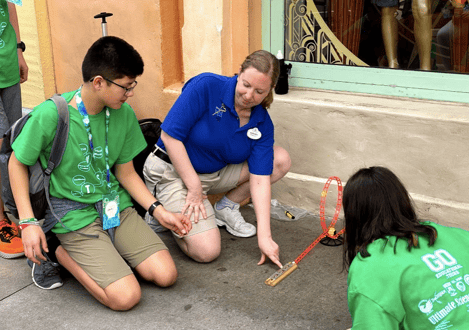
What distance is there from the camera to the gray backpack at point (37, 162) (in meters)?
2.80

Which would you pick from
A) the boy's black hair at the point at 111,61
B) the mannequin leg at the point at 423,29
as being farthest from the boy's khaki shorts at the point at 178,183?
the mannequin leg at the point at 423,29

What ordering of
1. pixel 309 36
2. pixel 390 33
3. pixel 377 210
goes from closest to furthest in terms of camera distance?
pixel 377 210, pixel 390 33, pixel 309 36

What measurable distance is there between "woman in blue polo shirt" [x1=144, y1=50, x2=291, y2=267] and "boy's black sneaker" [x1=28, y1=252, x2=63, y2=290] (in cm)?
71

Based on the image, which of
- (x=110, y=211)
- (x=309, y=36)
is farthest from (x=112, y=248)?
(x=309, y=36)

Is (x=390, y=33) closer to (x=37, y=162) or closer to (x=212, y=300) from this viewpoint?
(x=212, y=300)

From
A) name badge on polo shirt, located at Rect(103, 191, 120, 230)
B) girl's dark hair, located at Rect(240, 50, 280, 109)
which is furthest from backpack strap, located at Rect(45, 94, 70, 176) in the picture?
girl's dark hair, located at Rect(240, 50, 280, 109)

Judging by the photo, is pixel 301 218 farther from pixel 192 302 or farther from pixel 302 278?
pixel 192 302

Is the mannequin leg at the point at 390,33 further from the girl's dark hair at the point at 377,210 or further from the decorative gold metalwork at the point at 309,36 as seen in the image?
the girl's dark hair at the point at 377,210

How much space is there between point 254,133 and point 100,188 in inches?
36.2

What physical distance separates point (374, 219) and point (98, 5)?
3.21 meters

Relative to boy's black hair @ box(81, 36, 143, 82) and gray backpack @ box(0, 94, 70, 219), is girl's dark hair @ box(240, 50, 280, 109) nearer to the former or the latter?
boy's black hair @ box(81, 36, 143, 82)

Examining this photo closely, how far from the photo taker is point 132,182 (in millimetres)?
3150

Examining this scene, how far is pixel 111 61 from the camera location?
2732mm

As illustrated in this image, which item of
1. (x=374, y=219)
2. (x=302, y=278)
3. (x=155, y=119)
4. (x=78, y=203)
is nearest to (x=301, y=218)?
(x=302, y=278)
